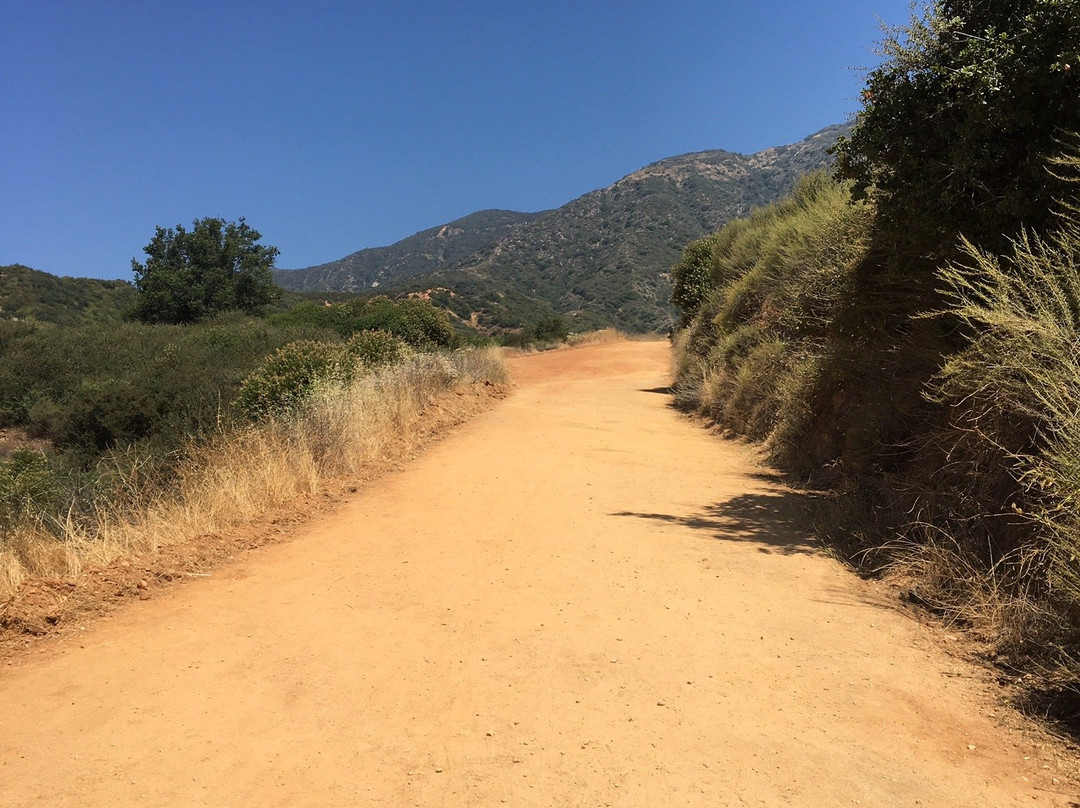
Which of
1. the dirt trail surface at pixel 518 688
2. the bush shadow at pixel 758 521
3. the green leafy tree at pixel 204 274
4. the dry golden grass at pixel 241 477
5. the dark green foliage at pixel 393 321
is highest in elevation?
the green leafy tree at pixel 204 274

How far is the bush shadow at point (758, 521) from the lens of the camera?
647 cm

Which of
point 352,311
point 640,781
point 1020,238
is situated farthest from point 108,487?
point 352,311

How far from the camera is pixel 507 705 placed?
12.0 ft

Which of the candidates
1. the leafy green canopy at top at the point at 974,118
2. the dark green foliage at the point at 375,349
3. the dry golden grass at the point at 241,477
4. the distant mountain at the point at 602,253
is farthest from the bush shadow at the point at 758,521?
the distant mountain at the point at 602,253

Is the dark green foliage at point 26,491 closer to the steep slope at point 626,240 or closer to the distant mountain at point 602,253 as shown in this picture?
the distant mountain at point 602,253

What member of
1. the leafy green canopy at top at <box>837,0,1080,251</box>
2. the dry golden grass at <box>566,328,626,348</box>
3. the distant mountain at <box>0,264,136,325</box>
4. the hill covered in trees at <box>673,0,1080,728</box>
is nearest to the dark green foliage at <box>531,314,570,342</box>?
the dry golden grass at <box>566,328,626,348</box>

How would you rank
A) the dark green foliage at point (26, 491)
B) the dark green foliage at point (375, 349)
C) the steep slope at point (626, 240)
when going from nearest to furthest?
1. the dark green foliage at point (26, 491)
2. the dark green foliage at point (375, 349)
3. the steep slope at point (626, 240)

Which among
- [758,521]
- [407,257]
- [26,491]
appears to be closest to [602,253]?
[407,257]

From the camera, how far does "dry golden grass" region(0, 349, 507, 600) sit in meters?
5.73

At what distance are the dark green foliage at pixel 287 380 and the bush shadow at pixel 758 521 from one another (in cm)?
534

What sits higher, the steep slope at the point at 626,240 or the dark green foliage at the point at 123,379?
the steep slope at the point at 626,240

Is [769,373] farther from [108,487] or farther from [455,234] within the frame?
[455,234]

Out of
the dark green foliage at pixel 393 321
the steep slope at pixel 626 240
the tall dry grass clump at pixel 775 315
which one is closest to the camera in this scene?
the tall dry grass clump at pixel 775 315

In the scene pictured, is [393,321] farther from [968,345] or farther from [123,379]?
[968,345]
